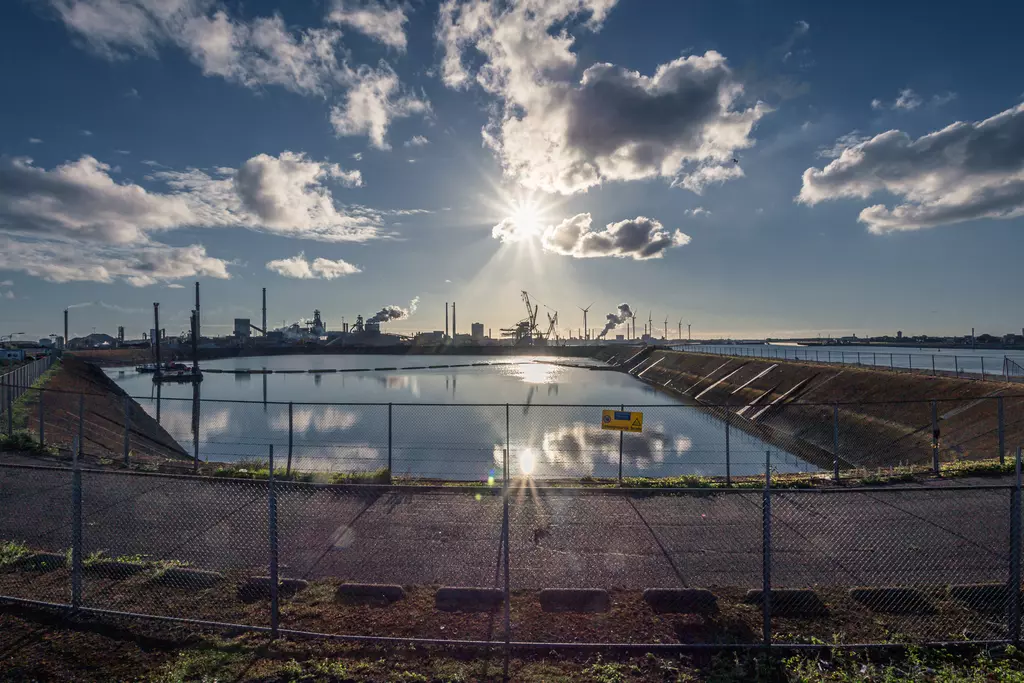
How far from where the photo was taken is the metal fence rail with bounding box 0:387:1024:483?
1767cm

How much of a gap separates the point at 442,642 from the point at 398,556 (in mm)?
3055

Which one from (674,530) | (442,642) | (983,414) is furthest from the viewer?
(983,414)

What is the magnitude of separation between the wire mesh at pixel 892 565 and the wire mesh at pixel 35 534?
34.0 feet

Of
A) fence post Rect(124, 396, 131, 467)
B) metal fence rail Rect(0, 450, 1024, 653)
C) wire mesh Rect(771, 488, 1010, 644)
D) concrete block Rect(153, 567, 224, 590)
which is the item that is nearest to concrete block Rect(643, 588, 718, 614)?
metal fence rail Rect(0, 450, 1024, 653)

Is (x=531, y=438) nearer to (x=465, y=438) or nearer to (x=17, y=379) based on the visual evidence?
(x=465, y=438)

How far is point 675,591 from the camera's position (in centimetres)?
730

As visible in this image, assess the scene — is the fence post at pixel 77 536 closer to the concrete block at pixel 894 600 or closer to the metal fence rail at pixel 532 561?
the metal fence rail at pixel 532 561

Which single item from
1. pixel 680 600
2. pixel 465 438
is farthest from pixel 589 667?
pixel 465 438

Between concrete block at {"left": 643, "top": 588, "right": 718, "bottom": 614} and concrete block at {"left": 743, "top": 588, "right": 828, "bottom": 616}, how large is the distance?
687 mm

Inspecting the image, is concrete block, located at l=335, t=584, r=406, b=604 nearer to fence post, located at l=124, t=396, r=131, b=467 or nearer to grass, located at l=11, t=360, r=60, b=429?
fence post, located at l=124, t=396, r=131, b=467

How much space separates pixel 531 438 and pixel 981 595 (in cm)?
2299

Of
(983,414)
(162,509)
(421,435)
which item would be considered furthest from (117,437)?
(983,414)

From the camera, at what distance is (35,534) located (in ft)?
32.3

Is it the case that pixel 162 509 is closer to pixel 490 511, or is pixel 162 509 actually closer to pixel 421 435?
pixel 490 511
